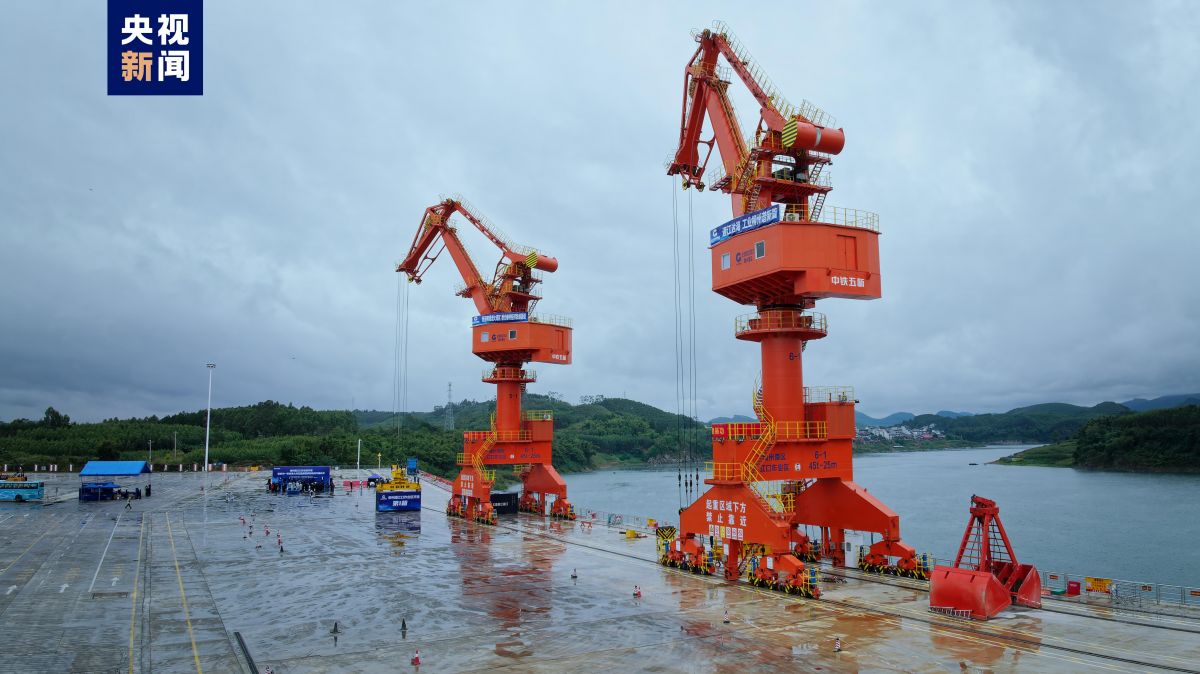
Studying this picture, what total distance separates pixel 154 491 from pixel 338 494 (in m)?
19.7

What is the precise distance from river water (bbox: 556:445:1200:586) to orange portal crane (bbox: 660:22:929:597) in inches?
1133

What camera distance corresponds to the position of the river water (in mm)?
54344

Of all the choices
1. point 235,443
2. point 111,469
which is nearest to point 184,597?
point 111,469

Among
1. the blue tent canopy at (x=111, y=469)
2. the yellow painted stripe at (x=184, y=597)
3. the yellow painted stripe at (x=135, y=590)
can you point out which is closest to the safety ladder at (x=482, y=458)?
the yellow painted stripe at (x=184, y=597)

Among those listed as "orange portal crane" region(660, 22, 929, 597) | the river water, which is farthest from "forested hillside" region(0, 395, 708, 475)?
"orange portal crane" region(660, 22, 929, 597)

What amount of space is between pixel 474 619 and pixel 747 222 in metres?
18.9

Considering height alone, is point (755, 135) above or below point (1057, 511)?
above

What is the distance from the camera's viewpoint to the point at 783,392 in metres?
31.5

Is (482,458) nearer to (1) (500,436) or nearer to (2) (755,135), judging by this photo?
(1) (500,436)

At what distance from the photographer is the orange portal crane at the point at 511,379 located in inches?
2050

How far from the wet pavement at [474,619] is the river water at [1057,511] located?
34202 mm

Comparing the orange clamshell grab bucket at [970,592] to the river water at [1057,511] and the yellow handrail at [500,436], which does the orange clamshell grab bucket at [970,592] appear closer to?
the river water at [1057,511]

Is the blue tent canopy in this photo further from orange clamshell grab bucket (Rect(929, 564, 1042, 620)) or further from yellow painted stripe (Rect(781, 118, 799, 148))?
orange clamshell grab bucket (Rect(929, 564, 1042, 620))

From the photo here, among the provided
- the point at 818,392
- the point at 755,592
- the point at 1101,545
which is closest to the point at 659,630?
the point at 755,592
